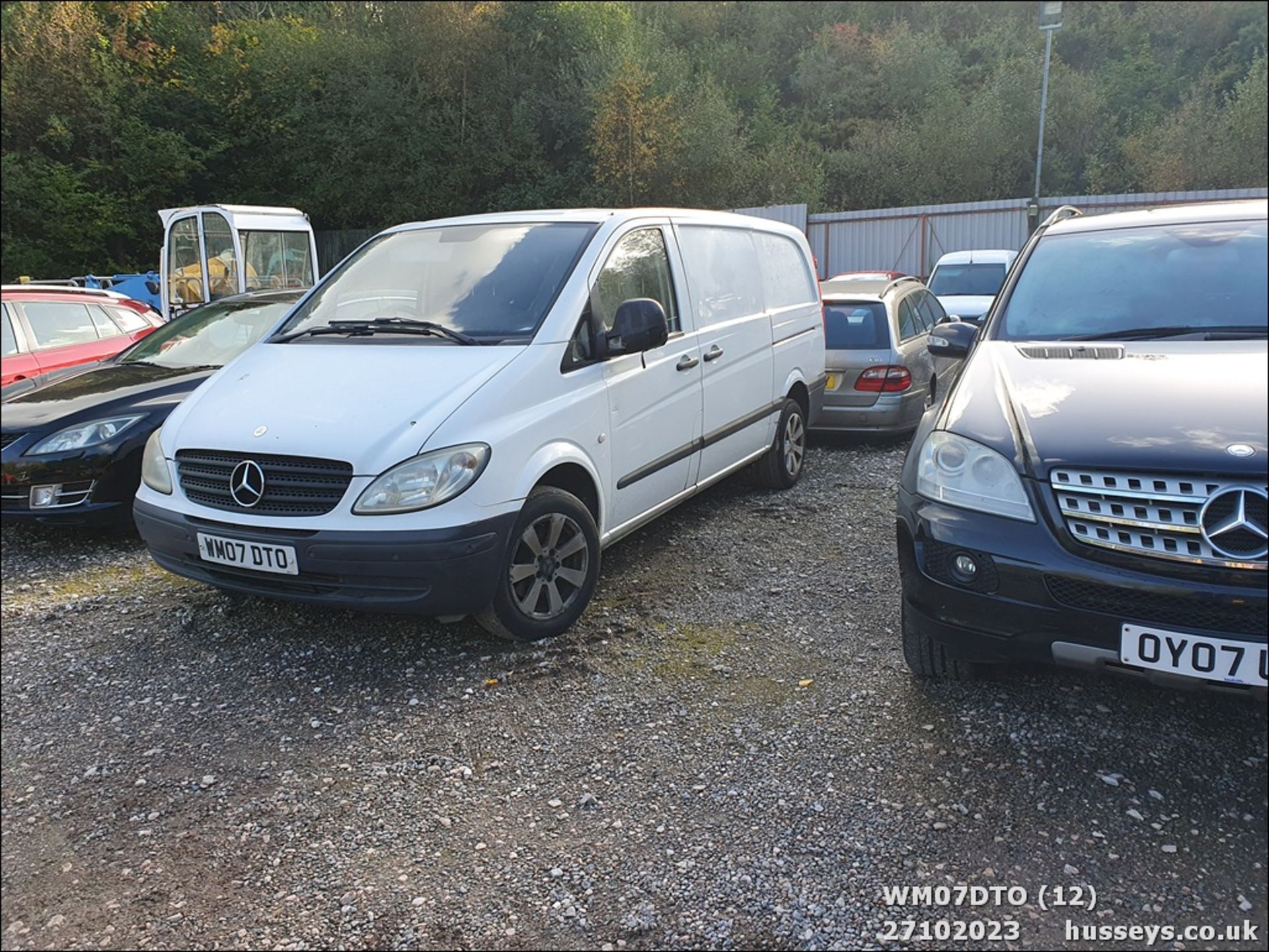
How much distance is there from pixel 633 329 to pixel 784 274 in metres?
2.56

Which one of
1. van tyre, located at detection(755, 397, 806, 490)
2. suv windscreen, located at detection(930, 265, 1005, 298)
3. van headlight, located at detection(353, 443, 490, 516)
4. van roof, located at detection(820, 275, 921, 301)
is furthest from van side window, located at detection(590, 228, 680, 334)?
suv windscreen, located at detection(930, 265, 1005, 298)

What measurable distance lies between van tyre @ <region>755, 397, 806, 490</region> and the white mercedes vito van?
892 mm

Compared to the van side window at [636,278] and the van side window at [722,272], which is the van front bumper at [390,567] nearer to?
the van side window at [636,278]

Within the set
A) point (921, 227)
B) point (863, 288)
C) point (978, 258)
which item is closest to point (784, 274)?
point (863, 288)

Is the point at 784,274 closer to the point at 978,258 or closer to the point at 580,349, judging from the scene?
the point at 580,349

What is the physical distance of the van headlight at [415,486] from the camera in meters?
3.39

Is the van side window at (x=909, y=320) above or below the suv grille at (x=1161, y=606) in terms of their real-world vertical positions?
below

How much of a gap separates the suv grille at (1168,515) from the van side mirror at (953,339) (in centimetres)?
154

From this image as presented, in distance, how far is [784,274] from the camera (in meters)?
6.34

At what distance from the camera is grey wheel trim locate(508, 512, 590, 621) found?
371 centimetres

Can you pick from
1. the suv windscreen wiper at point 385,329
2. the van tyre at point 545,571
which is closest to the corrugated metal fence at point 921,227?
the suv windscreen wiper at point 385,329

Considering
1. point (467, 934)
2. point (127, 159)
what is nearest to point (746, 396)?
point (467, 934)

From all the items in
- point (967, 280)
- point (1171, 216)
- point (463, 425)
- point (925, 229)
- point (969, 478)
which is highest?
point (1171, 216)

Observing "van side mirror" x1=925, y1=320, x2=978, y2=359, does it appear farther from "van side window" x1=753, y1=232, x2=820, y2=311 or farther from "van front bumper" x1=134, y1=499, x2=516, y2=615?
"van front bumper" x1=134, y1=499, x2=516, y2=615
